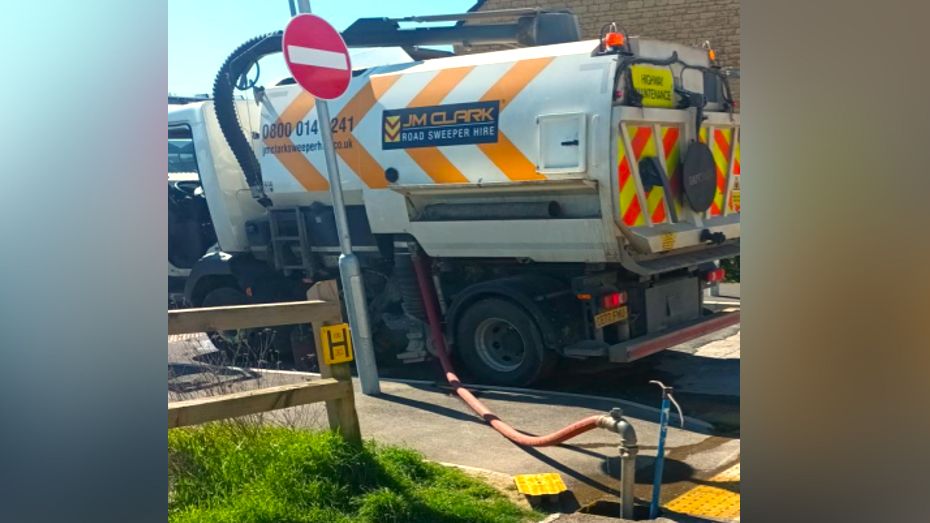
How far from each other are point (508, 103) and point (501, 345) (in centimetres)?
197

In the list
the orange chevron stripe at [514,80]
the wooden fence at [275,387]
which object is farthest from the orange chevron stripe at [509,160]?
the wooden fence at [275,387]

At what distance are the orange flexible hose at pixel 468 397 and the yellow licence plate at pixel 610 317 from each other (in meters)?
1.12

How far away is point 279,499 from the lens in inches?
177

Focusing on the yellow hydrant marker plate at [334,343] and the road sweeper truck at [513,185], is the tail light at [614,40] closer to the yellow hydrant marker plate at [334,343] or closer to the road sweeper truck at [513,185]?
the road sweeper truck at [513,185]

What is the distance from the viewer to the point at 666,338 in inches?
313

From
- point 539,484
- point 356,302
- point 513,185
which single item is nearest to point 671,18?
point 513,185

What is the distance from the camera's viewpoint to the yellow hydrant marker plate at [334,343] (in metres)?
4.83

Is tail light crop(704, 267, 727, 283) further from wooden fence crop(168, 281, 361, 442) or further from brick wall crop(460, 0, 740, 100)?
brick wall crop(460, 0, 740, 100)

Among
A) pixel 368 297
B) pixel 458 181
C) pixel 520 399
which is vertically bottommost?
pixel 520 399
